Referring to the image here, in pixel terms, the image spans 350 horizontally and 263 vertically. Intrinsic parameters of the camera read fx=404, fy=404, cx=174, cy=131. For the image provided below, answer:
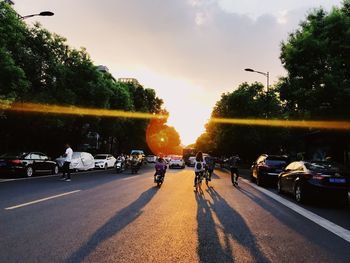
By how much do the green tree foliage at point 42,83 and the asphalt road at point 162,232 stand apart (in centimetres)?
1157

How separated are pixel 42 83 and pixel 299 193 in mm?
22318

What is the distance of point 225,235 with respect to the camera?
7141 millimetres

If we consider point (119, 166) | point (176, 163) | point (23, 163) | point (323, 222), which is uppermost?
point (23, 163)

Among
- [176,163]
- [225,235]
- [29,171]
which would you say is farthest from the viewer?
[176,163]

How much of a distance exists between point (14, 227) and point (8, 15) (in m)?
15.5

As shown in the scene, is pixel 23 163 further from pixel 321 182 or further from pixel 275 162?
pixel 321 182

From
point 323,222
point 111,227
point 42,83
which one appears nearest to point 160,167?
point 323,222

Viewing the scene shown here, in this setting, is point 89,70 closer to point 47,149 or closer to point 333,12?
point 47,149

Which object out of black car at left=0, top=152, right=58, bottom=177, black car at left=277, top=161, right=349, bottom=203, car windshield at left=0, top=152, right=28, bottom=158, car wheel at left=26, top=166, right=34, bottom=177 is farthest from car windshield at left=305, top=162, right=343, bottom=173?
car windshield at left=0, top=152, right=28, bottom=158

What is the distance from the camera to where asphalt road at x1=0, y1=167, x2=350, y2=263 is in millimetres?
5621

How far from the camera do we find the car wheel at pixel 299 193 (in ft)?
41.7

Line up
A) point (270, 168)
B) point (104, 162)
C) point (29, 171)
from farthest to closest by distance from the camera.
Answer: point (104, 162) → point (29, 171) → point (270, 168)

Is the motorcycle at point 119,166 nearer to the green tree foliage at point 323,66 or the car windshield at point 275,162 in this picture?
the car windshield at point 275,162

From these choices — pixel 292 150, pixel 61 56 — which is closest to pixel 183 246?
pixel 61 56
